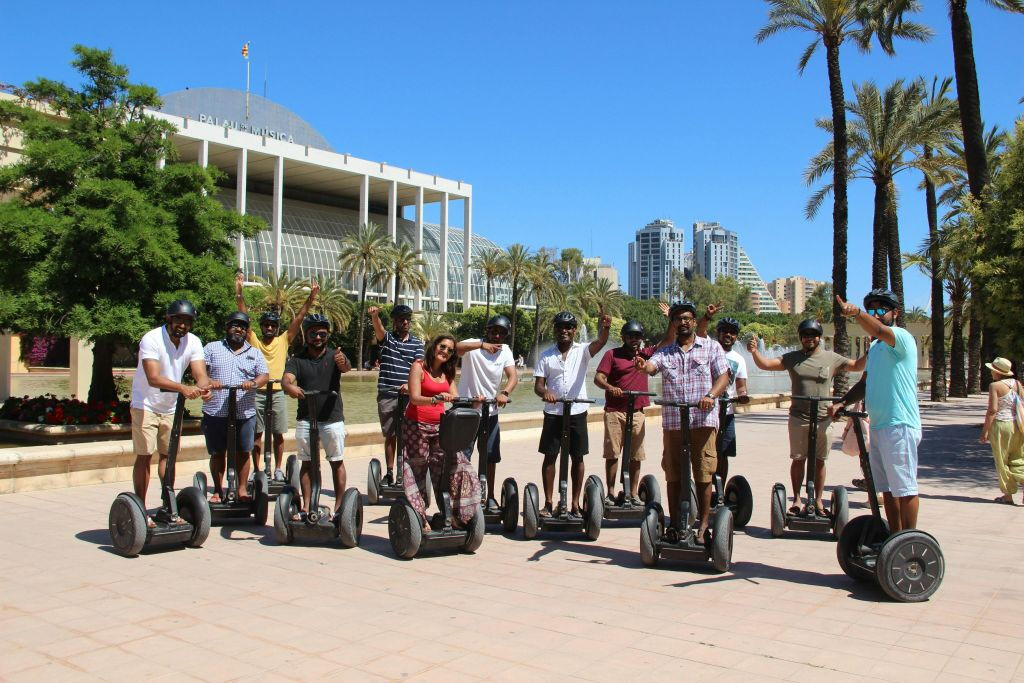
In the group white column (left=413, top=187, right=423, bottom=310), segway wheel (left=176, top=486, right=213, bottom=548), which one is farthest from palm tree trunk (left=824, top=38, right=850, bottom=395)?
white column (left=413, top=187, right=423, bottom=310)

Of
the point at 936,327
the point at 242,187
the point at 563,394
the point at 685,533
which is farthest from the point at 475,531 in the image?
the point at 242,187

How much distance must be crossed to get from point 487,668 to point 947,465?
11.9m

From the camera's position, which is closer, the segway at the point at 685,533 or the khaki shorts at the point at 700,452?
the segway at the point at 685,533

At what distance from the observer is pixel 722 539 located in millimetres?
6203

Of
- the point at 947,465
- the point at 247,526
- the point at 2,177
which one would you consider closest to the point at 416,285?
the point at 2,177

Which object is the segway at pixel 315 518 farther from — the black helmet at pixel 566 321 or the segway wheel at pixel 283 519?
the black helmet at pixel 566 321

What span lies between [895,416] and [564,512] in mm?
2928

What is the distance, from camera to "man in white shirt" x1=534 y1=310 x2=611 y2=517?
758 centimetres

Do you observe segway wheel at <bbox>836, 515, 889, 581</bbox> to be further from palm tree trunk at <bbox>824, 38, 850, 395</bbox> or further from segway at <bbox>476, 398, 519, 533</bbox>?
palm tree trunk at <bbox>824, 38, 850, 395</bbox>

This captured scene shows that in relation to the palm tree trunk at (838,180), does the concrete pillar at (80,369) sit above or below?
below

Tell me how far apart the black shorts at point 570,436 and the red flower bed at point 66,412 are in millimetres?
11189

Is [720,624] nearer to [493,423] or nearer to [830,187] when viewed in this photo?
[493,423]

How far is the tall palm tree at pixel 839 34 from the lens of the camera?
2222cm

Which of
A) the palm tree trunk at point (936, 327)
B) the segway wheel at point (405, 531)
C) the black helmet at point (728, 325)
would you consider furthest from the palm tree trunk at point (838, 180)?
the segway wheel at point (405, 531)
